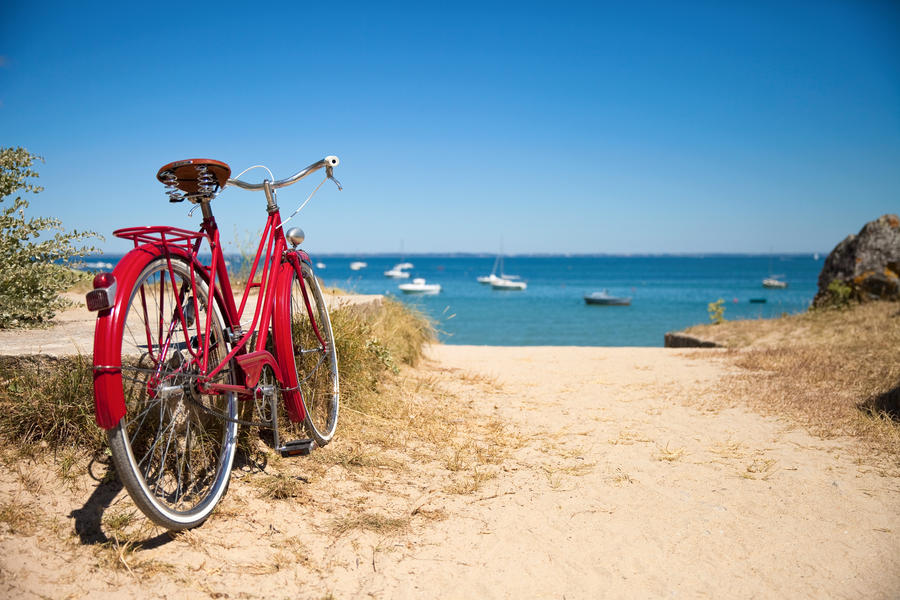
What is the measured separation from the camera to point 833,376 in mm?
5746

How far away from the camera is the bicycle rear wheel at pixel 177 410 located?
7.70 ft

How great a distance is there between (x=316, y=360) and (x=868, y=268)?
1229 centimetres

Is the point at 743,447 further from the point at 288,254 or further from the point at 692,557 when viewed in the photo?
the point at 288,254

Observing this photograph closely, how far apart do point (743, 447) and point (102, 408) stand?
3.94 metres

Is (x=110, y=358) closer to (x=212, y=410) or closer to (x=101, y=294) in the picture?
(x=101, y=294)

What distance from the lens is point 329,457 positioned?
11.3 ft

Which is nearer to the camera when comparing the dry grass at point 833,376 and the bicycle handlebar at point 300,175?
the bicycle handlebar at point 300,175

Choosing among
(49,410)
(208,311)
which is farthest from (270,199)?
(49,410)

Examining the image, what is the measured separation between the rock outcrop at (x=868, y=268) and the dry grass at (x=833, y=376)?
1.83 m

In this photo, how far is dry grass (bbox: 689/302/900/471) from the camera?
14.3 feet

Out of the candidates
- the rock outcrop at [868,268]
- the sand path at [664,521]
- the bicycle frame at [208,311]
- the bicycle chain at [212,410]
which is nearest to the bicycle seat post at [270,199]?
the bicycle frame at [208,311]

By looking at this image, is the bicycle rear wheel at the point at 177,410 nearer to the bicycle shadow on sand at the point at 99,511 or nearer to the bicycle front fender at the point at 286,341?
the bicycle shadow on sand at the point at 99,511

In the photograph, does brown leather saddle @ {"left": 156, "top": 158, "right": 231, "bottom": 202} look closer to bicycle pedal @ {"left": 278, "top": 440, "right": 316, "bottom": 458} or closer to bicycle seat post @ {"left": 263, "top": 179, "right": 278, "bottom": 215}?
bicycle seat post @ {"left": 263, "top": 179, "right": 278, "bottom": 215}

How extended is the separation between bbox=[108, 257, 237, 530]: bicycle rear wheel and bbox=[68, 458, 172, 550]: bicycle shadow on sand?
0.44 ft
